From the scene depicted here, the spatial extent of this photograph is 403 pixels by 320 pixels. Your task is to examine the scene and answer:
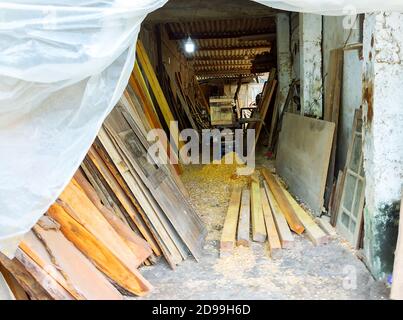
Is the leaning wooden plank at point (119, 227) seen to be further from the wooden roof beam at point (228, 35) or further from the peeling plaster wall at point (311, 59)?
the wooden roof beam at point (228, 35)

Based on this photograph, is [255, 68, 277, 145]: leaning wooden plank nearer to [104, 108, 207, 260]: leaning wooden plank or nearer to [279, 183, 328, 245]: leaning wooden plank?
[279, 183, 328, 245]: leaning wooden plank

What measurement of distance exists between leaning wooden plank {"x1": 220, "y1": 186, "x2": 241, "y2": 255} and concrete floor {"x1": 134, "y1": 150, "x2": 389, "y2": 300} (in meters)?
0.08

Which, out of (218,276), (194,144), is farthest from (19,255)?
(194,144)

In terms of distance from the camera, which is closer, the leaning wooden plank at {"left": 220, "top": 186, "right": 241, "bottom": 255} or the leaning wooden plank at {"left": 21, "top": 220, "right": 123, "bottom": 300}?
the leaning wooden plank at {"left": 21, "top": 220, "right": 123, "bottom": 300}

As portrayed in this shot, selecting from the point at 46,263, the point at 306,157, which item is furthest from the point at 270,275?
the point at 306,157

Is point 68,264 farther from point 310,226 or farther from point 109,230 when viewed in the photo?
point 310,226

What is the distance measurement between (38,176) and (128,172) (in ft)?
3.12

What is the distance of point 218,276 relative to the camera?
267 cm

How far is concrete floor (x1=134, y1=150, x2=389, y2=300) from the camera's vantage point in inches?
94.3

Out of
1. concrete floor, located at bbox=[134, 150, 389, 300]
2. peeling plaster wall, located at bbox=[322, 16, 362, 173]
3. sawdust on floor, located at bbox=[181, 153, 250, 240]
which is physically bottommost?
sawdust on floor, located at bbox=[181, 153, 250, 240]

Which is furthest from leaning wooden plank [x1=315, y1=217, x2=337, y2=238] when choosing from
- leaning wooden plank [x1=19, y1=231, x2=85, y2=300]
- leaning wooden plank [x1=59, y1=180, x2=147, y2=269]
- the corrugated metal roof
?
the corrugated metal roof

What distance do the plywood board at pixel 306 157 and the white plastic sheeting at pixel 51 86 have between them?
2.24 m

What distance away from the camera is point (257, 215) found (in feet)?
11.9

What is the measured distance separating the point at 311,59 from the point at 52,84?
11.4 feet
